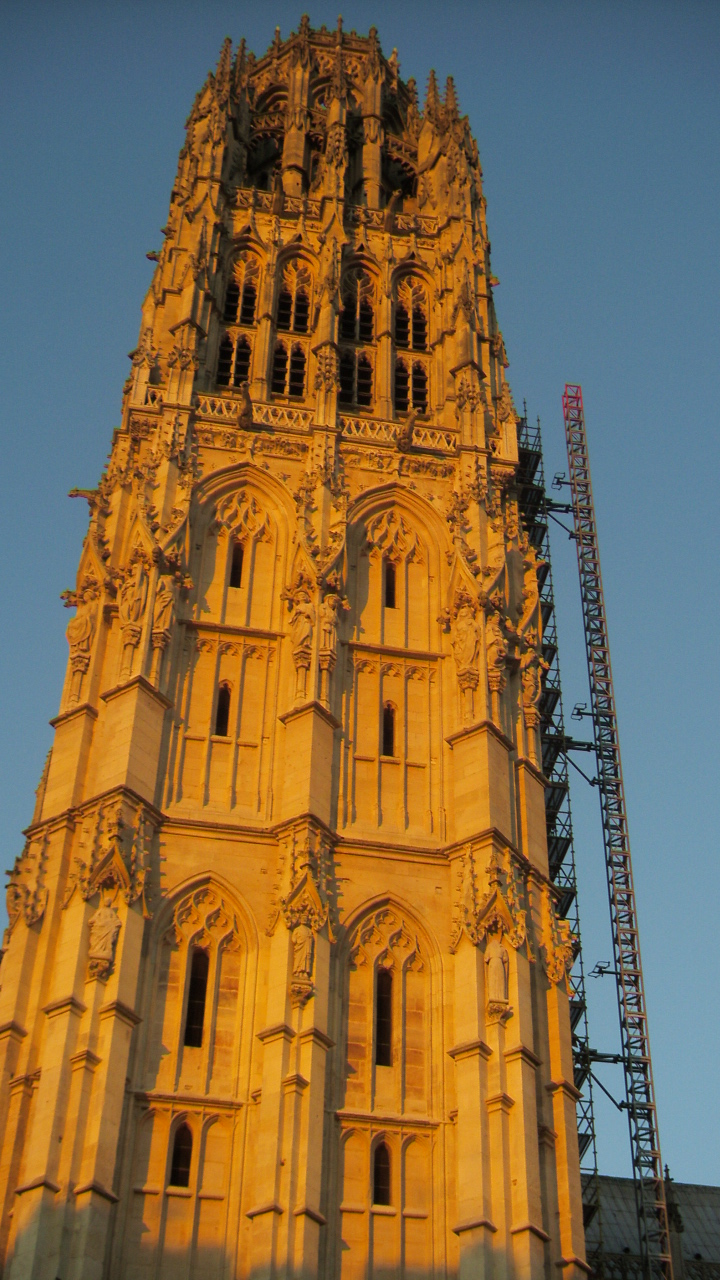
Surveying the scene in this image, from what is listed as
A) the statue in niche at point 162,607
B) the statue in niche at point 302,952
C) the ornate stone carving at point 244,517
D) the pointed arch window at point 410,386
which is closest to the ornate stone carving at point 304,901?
the statue in niche at point 302,952

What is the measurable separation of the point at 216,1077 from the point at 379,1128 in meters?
3.14

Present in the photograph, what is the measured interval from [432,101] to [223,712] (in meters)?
28.1

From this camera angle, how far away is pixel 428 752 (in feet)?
125

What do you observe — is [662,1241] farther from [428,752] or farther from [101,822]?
[101,822]

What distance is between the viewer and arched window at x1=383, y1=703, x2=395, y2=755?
37.9m

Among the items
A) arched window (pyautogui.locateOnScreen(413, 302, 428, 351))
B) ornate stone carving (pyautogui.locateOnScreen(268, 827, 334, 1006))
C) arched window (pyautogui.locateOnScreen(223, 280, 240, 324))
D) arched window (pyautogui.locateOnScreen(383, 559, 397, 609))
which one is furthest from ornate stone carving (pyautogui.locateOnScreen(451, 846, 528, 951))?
arched window (pyautogui.locateOnScreen(223, 280, 240, 324))

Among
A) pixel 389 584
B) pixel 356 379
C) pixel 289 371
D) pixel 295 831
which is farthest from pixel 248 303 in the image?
pixel 295 831

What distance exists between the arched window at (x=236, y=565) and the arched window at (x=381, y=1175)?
44.4ft

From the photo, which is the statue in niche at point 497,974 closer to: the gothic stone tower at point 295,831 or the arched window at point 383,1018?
the gothic stone tower at point 295,831

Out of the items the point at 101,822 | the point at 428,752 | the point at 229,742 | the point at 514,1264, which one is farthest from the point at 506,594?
the point at 514,1264

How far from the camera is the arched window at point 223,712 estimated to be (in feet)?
123

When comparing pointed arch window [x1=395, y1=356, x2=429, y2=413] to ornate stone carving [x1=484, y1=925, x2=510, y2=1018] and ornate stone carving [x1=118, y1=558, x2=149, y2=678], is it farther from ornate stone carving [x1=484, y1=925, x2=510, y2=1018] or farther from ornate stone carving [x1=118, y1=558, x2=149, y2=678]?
ornate stone carving [x1=484, y1=925, x2=510, y2=1018]

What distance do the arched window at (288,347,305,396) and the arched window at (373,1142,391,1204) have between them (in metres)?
20.7

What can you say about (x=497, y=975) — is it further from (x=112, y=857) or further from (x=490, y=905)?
(x=112, y=857)
